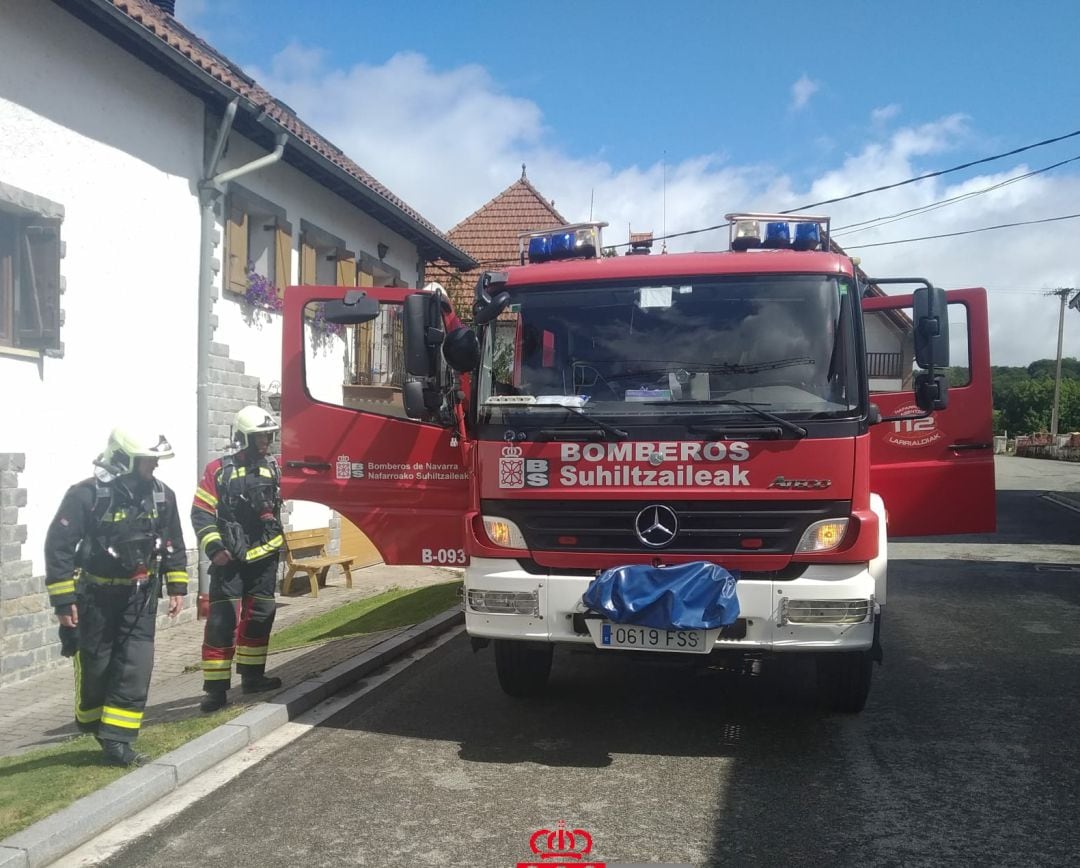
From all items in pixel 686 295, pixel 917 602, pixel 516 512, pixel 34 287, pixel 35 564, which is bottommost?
pixel 917 602

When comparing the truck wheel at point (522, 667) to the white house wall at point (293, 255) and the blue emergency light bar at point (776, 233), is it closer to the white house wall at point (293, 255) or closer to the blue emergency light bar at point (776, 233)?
the blue emergency light bar at point (776, 233)

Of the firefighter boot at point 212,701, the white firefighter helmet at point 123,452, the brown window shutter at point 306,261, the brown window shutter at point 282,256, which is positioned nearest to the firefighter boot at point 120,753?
the firefighter boot at point 212,701

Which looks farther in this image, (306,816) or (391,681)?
(391,681)

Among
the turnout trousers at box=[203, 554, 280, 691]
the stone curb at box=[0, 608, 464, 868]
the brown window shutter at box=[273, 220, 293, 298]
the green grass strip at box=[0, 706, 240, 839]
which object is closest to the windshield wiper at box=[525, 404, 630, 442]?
the turnout trousers at box=[203, 554, 280, 691]

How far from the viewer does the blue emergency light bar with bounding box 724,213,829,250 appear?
20.1 ft

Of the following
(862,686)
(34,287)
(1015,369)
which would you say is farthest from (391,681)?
(1015,369)

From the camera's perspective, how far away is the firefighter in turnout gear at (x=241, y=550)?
640 centimetres

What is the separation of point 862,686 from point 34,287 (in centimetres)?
697

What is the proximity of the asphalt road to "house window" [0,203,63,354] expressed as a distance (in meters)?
4.13

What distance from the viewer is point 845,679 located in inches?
232

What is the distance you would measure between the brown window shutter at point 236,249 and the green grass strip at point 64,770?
6335mm

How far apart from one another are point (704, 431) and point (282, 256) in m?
8.58

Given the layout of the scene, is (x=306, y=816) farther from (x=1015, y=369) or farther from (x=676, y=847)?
(x=1015, y=369)

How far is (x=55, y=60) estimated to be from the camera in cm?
857
